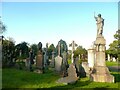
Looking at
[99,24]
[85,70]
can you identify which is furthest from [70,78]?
[85,70]

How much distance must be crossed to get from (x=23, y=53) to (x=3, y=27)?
20.1 ft

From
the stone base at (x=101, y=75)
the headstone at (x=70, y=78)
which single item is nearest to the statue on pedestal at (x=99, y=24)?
the stone base at (x=101, y=75)

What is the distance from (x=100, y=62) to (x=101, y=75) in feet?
3.12

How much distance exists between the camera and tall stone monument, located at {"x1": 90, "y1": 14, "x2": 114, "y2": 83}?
16.4m

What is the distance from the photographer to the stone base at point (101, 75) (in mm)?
16312

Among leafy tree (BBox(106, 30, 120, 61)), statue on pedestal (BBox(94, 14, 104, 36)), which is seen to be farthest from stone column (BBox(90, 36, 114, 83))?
leafy tree (BBox(106, 30, 120, 61))

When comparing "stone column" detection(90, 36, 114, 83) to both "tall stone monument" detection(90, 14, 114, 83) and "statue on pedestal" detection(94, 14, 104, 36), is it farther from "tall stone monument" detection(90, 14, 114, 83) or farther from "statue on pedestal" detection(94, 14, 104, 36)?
"statue on pedestal" detection(94, 14, 104, 36)

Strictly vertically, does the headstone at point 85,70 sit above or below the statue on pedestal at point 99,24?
below

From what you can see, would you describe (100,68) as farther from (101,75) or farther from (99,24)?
(99,24)

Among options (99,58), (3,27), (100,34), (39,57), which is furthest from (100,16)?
(3,27)

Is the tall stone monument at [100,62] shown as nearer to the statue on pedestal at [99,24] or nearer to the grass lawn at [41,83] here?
the statue on pedestal at [99,24]

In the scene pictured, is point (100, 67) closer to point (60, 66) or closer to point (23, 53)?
point (60, 66)

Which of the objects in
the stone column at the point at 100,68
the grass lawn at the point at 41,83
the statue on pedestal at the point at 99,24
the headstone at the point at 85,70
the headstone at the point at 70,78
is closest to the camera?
the grass lawn at the point at 41,83

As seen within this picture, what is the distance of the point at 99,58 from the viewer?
17141 mm
